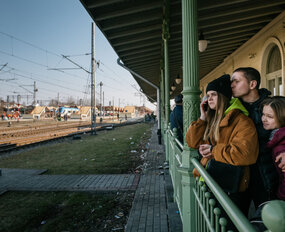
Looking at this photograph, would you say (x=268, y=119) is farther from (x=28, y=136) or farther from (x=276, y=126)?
(x=28, y=136)

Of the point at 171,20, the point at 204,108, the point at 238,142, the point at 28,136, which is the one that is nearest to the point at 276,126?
the point at 238,142

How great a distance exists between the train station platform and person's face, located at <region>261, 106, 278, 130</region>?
2.32 meters

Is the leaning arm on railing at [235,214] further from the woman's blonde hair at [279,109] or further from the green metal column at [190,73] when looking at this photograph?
the green metal column at [190,73]

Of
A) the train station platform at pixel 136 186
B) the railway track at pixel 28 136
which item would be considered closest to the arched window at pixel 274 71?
the train station platform at pixel 136 186

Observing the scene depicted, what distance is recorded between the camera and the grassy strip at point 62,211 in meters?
3.56

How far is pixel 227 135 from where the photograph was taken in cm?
164

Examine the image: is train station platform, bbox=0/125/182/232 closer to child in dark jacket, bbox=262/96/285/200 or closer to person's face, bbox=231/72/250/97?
child in dark jacket, bbox=262/96/285/200

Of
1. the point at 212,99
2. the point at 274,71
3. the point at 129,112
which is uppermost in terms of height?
the point at 129,112

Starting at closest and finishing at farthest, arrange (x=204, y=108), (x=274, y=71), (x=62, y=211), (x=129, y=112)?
(x=204, y=108), (x=62, y=211), (x=274, y=71), (x=129, y=112)

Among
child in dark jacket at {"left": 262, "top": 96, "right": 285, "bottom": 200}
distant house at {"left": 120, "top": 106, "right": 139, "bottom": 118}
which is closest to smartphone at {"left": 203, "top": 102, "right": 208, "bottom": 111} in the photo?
child in dark jacket at {"left": 262, "top": 96, "right": 285, "bottom": 200}

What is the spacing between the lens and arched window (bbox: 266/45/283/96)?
20.4 feet

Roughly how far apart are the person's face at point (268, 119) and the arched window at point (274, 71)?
18.5 feet

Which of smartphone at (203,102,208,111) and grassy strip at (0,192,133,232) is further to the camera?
grassy strip at (0,192,133,232)

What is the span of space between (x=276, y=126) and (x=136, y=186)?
4.25 meters
